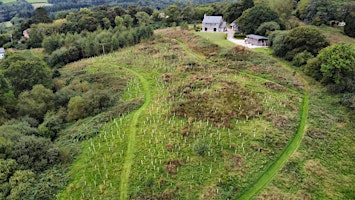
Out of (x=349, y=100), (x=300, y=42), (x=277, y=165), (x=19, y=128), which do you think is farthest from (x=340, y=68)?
(x=19, y=128)

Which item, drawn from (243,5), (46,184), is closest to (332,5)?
(243,5)

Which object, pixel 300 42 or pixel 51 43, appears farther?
pixel 51 43

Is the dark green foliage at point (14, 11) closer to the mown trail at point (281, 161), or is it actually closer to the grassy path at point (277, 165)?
the mown trail at point (281, 161)

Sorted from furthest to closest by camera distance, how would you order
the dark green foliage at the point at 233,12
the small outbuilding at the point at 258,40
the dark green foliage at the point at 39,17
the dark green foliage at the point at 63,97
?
the dark green foliage at the point at 39,17 < the dark green foliage at the point at 233,12 < the small outbuilding at the point at 258,40 < the dark green foliage at the point at 63,97

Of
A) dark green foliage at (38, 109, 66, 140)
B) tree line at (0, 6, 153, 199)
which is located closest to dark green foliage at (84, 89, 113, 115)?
tree line at (0, 6, 153, 199)

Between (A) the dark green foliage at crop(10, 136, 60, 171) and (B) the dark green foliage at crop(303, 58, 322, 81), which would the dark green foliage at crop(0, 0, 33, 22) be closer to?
(A) the dark green foliage at crop(10, 136, 60, 171)

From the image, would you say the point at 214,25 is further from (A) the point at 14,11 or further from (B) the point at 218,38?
(A) the point at 14,11

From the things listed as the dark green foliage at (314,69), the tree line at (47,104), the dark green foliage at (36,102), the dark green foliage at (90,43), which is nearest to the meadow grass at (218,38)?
the tree line at (47,104)
